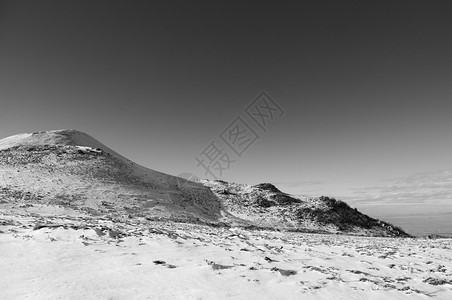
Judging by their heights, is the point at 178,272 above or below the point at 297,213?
below

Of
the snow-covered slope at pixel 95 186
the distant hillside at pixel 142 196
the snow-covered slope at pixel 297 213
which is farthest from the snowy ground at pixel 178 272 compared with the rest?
the snow-covered slope at pixel 297 213

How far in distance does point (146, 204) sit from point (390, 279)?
27.3 m

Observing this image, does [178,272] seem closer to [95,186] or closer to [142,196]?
[142,196]

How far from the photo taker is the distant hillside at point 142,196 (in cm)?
2806

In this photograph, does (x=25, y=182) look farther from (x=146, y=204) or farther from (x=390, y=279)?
(x=390, y=279)

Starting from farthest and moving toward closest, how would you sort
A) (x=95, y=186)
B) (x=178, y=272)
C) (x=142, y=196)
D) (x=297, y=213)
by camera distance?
(x=297, y=213) → (x=95, y=186) → (x=142, y=196) → (x=178, y=272)

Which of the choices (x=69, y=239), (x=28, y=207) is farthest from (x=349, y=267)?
(x=28, y=207)

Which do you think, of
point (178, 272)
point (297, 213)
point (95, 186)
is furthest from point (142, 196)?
point (178, 272)

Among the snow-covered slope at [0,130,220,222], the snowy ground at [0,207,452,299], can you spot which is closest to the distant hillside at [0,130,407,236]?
the snow-covered slope at [0,130,220,222]

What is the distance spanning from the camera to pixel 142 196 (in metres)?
33.2

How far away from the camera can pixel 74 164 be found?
39562mm

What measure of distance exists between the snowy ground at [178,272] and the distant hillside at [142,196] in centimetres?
1647

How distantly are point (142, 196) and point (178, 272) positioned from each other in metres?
28.3

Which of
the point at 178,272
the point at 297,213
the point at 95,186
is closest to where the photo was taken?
the point at 178,272
